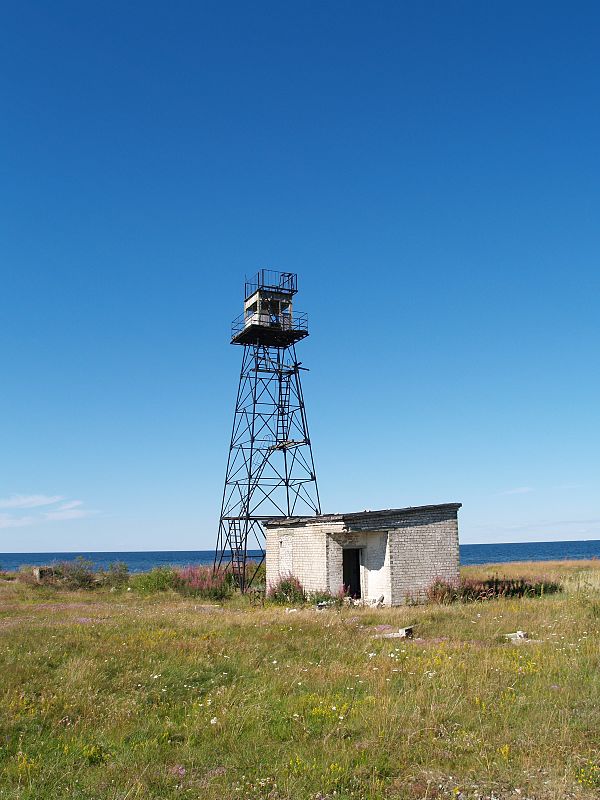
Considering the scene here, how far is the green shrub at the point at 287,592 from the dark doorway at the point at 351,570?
1827 millimetres

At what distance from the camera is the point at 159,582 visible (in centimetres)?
3216

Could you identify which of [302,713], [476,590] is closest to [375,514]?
[476,590]

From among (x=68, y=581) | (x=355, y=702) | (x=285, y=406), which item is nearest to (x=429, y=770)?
(x=355, y=702)

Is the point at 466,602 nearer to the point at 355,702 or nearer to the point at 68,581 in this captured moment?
the point at 355,702

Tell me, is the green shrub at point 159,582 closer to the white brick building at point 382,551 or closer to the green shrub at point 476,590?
the white brick building at point 382,551

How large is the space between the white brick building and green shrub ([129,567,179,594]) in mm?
10175

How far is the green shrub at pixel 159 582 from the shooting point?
1249 inches

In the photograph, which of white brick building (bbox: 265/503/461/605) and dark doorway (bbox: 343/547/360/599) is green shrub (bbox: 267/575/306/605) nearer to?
white brick building (bbox: 265/503/461/605)

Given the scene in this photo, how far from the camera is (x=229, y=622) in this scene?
17.1 meters

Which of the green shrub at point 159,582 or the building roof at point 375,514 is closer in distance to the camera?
the building roof at point 375,514

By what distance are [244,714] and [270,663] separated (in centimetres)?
311

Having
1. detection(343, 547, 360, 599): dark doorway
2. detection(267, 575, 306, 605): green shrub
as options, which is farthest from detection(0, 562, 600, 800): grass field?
detection(343, 547, 360, 599): dark doorway

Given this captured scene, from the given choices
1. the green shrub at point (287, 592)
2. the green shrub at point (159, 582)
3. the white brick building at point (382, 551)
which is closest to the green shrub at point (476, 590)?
the white brick building at point (382, 551)

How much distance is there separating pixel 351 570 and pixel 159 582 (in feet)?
40.6
